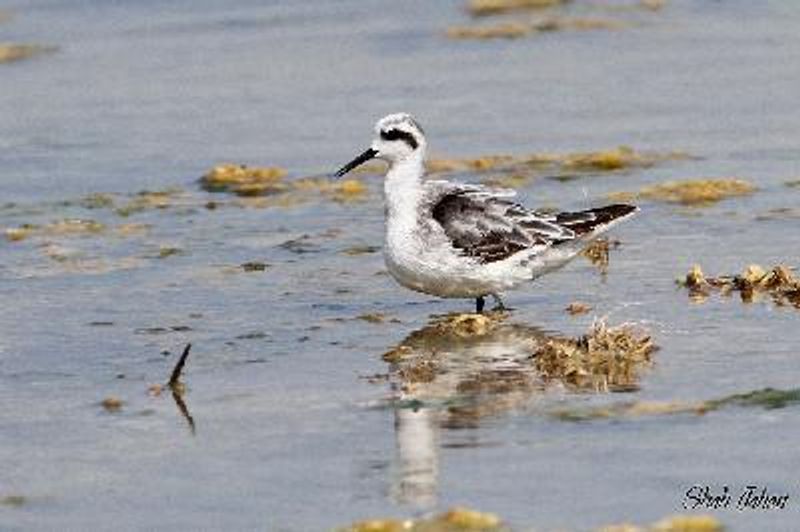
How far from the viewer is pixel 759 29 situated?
22.3 meters

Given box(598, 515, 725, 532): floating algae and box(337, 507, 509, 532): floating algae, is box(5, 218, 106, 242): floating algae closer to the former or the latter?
box(337, 507, 509, 532): floating algae

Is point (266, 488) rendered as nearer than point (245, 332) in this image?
Yes

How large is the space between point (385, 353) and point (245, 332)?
1057mm

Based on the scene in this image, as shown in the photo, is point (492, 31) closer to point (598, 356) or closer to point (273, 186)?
point (273, 186)

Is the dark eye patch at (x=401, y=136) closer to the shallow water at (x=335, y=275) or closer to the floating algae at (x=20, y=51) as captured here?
the shallow water at (x=335, y=275)

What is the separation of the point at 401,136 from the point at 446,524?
5484mm

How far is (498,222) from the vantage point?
1414 centimetres

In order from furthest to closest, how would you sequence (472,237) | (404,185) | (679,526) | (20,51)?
(20,51), (404,185), (472,237), (679,526)

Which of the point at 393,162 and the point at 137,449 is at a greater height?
the point at 393,162

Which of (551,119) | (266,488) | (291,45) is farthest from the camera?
(291,45)

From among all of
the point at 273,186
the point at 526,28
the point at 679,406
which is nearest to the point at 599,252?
the point at 273,186

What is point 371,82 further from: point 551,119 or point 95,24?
point 95,24

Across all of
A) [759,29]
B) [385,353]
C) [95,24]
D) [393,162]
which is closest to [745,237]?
[393,162]
